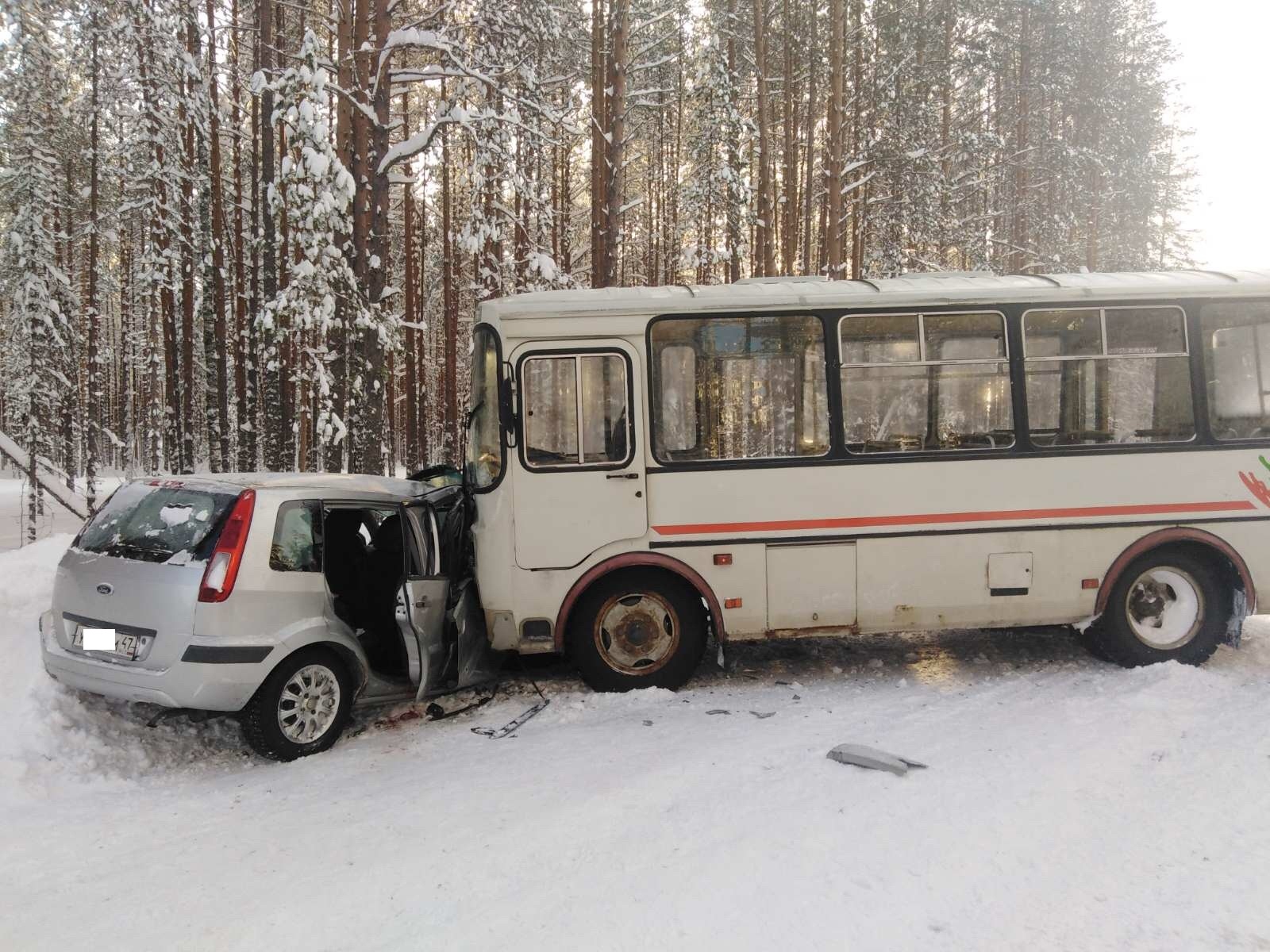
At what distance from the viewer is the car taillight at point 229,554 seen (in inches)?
193

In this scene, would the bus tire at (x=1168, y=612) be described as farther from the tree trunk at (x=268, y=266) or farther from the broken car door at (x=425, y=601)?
the tree trunk at (x=268, y=266)

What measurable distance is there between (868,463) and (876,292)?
1.38 meters

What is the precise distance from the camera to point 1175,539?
661 cm

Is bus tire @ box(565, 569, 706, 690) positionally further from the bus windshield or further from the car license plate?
the car license plate

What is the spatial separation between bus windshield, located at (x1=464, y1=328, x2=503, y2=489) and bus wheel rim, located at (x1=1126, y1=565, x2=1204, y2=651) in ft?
17.7

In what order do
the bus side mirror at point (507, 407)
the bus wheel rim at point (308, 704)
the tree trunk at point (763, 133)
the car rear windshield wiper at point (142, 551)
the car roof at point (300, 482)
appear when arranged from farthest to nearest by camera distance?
1. the tree trunk at point (763, 133)
2. the bus side mirror at point (507, 407)
3. the car roof at point (300, 482)
4. the bus wheel rim at point (308, 704)
5. the car rear windshield wiper at point (142, 551)

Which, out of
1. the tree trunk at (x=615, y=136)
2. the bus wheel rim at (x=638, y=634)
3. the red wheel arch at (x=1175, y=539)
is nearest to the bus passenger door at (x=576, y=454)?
the bus wheel rim at (x=638, y=634)

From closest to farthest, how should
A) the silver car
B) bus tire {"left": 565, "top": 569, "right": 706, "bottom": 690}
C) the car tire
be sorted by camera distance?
the silver car, the car tire, bus tire {"left": 565, "top": 569, "right": 706, "bottom": 690}

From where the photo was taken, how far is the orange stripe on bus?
6270mm

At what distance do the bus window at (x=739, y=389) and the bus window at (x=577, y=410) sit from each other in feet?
0.98

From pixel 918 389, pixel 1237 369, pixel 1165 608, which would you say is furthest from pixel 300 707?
pixel 1237 369

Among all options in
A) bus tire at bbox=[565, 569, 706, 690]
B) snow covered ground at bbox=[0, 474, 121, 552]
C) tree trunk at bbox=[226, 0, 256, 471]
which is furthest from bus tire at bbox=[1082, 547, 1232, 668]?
tree trunk at bbox=[226, 0, 256, 471]

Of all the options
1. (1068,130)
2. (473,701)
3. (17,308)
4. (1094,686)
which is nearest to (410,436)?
(17,308)

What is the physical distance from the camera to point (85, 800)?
461 cm
